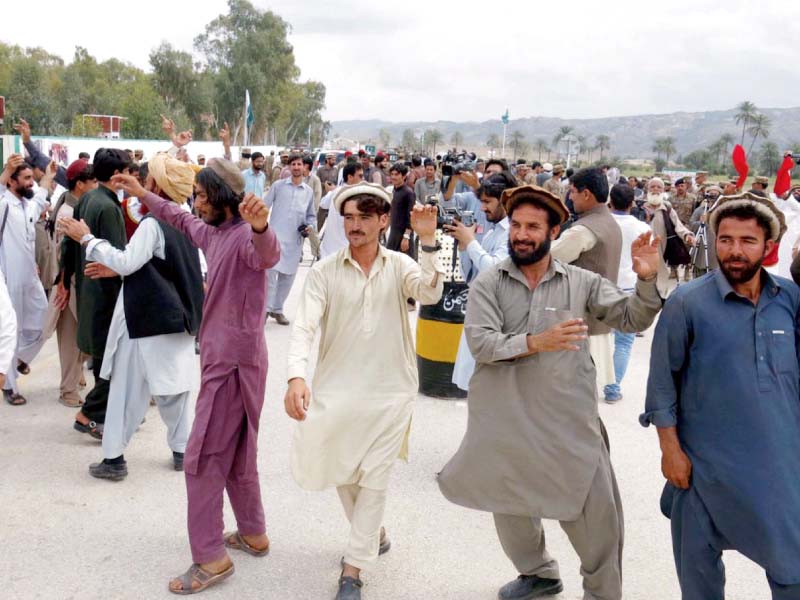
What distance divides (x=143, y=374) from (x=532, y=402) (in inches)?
103

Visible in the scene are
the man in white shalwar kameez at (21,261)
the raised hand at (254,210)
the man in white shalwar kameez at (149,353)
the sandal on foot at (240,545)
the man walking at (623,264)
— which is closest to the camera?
the raised hand at (254,210)

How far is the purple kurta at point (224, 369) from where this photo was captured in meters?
3.77

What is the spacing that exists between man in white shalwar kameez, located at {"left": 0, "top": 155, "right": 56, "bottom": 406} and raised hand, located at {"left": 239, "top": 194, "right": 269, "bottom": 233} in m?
3.44

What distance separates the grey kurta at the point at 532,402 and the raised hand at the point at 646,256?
0.13m

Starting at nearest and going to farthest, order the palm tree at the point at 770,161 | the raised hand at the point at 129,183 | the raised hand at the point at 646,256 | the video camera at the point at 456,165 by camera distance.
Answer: the raised hand at the point at 646,256 < the raised hand at the point at 129,183 < the video camera at the point at 456,165 < the palm tree at the point at 770,161

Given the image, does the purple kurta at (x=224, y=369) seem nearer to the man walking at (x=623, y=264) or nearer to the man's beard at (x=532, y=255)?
the man's beard at (x=532, y=255)

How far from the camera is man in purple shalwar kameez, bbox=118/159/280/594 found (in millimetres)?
3766

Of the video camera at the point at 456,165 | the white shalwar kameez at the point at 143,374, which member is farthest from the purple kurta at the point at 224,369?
the video camera at the point at 456,165

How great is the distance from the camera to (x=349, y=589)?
142 inches

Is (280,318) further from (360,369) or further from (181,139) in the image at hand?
(360,369)

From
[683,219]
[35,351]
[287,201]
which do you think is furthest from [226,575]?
[683,219]

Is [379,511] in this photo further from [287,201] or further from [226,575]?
[287,201]

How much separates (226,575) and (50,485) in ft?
5.56

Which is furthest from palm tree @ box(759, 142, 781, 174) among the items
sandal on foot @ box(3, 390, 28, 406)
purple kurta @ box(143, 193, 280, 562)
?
purple kurta @ box(143, 193, 280, 562)
